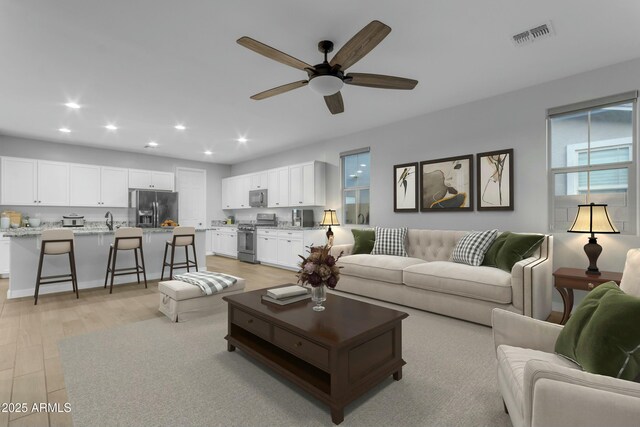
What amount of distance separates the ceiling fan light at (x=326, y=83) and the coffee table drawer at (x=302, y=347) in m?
1.99

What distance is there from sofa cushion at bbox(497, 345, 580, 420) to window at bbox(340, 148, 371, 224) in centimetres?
418

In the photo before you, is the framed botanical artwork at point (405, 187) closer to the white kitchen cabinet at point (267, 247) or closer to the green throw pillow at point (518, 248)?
the green throw pillow at point (518, 248)

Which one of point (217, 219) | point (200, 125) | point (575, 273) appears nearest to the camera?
point (575, 273)

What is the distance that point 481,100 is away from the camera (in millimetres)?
4273

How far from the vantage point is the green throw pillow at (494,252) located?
360cm

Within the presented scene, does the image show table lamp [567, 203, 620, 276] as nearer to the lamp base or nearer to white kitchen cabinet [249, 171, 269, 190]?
the lamp base

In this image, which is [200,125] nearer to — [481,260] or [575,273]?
[481,260]

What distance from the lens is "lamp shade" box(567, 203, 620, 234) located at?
117 inches

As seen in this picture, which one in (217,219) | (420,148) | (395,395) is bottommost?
(395,395)

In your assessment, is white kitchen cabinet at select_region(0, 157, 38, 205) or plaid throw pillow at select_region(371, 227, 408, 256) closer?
plaid throw pillow at select_region(371, 227, 408, 256)

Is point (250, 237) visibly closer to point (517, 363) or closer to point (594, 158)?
point (594, 158)

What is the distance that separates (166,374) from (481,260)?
3376 millimetres

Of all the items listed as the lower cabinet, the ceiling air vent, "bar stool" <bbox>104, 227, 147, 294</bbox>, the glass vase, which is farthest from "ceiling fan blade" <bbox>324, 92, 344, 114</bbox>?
the lower cabinet

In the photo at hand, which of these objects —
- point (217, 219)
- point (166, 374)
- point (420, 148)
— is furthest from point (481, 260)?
point (217, 219)
